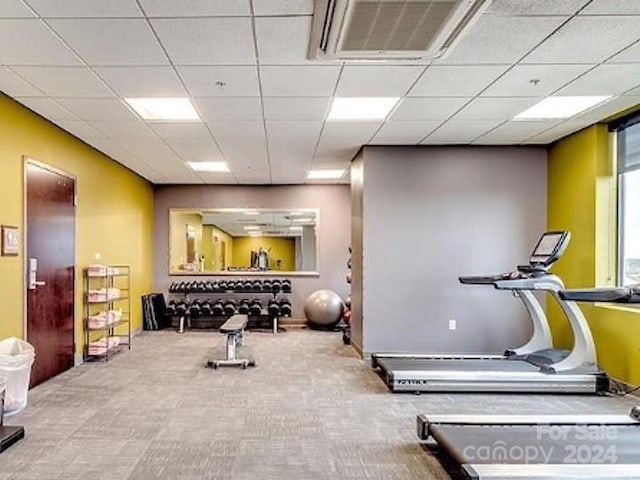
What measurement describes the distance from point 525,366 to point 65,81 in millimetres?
5001

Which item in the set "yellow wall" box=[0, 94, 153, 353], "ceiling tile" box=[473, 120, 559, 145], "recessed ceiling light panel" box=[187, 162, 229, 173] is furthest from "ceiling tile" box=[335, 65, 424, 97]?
"recessed ceiling light panel" box=[187, 162, 229, 173]

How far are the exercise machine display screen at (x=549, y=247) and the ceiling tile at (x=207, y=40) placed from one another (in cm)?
343

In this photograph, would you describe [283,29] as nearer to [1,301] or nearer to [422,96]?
[422,96]

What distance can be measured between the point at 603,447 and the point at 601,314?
2.66m

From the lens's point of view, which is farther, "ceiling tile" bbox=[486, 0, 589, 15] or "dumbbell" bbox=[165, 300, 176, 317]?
"dumbbell" bbox=[165, 300, 176, 317]

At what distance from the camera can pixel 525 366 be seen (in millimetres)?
5230

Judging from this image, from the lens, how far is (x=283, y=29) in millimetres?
3170

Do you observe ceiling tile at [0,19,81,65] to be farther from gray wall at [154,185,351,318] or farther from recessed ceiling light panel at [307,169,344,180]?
gray wall at [154,185,351,318]

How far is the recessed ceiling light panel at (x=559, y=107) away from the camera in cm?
469

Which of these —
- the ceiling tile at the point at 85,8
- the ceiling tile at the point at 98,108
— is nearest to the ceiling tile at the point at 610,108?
the ceiling tile at the point at 85,8

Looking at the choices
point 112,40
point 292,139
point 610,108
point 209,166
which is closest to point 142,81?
point 112,40

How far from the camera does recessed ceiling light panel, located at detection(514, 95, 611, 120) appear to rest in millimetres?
4688

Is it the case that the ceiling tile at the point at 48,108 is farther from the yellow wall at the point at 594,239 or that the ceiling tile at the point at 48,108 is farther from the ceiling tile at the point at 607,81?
the yellow wall at the point at 594,239

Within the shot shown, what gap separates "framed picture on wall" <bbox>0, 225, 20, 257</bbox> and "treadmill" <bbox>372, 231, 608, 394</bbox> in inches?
144
